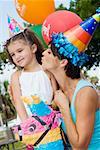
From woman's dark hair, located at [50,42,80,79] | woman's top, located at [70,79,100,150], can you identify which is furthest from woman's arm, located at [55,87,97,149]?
woman's dark hair, located at [50,42,80,79]

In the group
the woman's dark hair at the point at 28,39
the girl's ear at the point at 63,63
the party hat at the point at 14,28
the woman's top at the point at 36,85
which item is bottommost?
the woman's top at the point at 36,85

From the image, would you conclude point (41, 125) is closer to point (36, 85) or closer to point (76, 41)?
point (36, 85)

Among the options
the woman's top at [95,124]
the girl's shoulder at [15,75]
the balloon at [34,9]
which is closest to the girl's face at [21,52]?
the girl's shoulder at [15,75]

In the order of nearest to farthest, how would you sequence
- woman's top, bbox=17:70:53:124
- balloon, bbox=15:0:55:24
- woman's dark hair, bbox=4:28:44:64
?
woman's top, bbox=17:70:53:124, woman's dark hair, bbox=4:28:44:64, balloon, bbox=15:0:55:24

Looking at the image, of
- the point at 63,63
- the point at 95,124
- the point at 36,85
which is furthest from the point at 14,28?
the point at 95,124

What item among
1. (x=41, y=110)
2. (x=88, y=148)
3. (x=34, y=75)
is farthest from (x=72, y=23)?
(x=88, y=148)

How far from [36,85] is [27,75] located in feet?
0.39

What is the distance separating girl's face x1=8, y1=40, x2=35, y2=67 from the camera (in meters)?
3.47

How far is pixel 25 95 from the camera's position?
3.38 metres

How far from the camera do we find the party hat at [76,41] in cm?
277

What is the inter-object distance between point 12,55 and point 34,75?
0.24 metres

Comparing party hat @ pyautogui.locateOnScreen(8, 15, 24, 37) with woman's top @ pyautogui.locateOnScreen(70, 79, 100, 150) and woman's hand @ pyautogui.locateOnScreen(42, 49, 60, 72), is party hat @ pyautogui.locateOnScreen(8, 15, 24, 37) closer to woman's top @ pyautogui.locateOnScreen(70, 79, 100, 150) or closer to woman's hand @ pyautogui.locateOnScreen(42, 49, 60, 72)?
woman's hand @ pyautogui.locateOnScreen(42, 49, 60, 72)

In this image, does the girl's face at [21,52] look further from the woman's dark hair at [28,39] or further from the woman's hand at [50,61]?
the woman's hand at [50,61]

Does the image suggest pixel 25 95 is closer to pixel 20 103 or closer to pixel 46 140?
pixel 20 103
